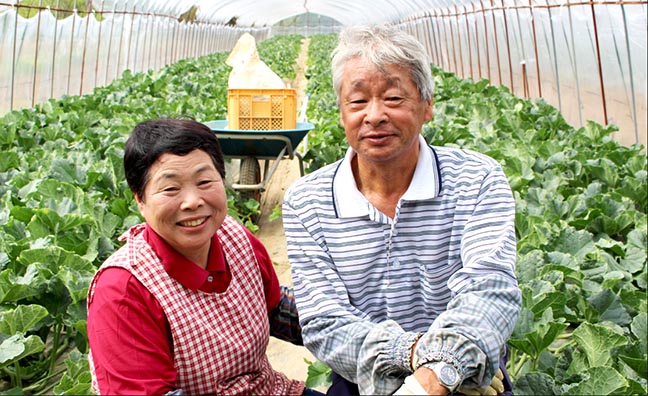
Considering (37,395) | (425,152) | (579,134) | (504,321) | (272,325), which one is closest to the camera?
(504,321)

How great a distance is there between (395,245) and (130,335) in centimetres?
86

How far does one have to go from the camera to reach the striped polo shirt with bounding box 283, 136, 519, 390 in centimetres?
229

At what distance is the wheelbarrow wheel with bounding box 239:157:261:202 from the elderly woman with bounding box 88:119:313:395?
176 inches

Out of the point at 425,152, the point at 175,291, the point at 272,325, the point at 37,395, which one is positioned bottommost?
the point at 37,395

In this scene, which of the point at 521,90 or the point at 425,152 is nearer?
the point at 425,152

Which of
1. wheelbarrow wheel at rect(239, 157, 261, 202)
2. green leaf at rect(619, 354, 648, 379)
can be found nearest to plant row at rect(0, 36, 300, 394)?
wheelbarrow wheel at rect(239, 157, 261, 202)

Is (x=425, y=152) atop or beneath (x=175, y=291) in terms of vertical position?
atop

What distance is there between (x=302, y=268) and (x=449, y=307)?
0.50m

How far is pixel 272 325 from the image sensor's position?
107 inches

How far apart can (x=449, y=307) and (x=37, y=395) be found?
248 cm

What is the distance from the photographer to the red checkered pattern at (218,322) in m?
2.21

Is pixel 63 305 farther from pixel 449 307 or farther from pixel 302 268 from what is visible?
pixel 449 307

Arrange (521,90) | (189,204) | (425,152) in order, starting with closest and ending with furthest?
(189,204), (425,152), (521,90)

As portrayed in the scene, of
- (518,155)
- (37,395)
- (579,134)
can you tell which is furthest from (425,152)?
(579,134)
